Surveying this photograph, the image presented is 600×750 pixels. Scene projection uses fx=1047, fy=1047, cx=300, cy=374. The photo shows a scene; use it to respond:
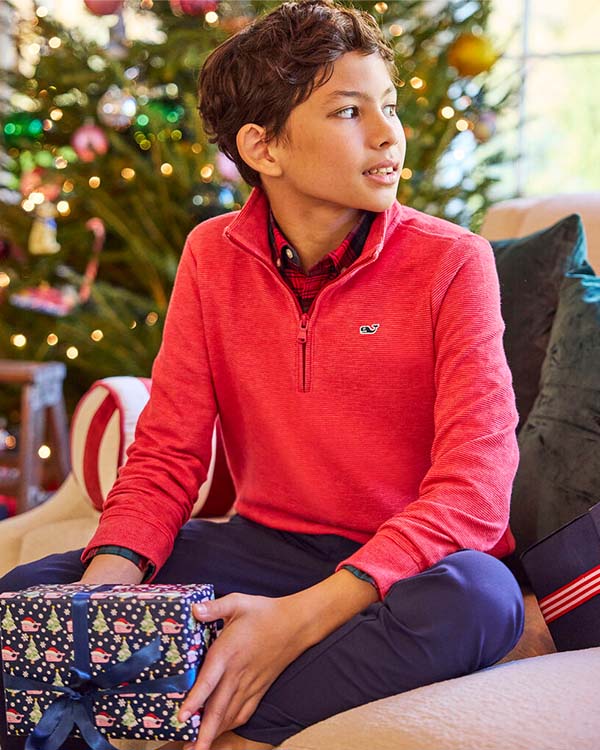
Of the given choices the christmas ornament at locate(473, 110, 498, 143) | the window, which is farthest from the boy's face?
the window

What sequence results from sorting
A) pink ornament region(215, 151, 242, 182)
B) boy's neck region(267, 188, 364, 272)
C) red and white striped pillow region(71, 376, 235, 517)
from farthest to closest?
pink ornament region(215, 151, 242, 182), red and white striped pillow region(71, 376, 235, 517), boy's neck region(267, 188, 364, 272)

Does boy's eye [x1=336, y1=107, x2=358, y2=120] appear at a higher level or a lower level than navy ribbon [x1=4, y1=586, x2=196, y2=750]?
higher

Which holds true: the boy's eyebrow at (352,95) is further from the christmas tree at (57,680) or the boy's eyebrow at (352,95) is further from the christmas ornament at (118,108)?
the christmas ornament at (118,108)

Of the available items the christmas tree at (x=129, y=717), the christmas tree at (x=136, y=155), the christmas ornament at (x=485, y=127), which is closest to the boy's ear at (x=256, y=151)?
the christmas tree at (x=129, y=717)

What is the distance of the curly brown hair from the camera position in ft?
4.69

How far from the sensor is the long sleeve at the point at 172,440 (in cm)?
140

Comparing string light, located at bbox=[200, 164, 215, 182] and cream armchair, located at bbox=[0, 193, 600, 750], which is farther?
string light, located at bbox=[200, 164, 215, 182]

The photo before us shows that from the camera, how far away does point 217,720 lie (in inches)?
43.4

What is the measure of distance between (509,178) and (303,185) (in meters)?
2.92

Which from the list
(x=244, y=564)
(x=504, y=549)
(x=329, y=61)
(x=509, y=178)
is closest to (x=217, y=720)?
(x=244, y=564)

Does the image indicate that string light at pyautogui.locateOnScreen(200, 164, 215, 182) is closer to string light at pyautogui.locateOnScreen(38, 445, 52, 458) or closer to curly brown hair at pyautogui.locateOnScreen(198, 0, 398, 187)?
string light at pyautogui.locateOnScreen(38, 445, 52, 458)

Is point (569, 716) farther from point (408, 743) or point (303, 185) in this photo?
point (303, 185)

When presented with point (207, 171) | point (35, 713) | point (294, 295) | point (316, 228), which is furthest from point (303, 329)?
point (207, 171)

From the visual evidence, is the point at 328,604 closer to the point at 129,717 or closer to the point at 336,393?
the point at 129,717
